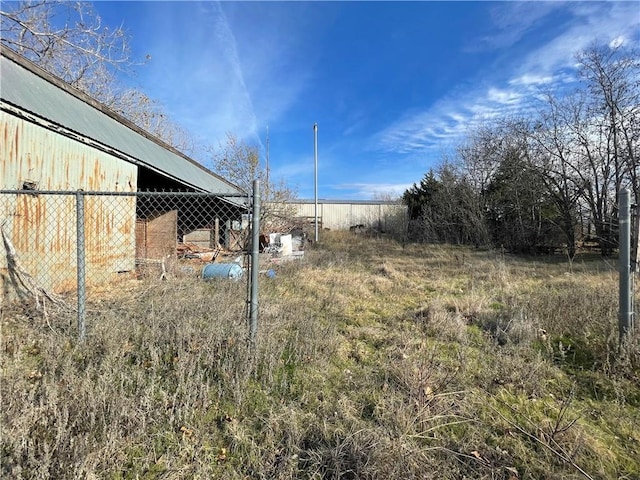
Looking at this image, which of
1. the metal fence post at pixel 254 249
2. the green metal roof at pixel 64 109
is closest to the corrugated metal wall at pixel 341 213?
the green metal roof at pixel 64 109

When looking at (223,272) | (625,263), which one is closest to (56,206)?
(223,272)

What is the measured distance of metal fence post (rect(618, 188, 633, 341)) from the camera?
3.41 meters

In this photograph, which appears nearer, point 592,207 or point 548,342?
point 548,342

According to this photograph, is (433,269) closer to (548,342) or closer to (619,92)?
(548,342)

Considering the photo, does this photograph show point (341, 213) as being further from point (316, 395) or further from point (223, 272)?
point (316, 395)

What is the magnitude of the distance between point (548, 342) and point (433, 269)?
21.1 feet

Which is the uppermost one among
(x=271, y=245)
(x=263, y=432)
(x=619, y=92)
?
(x=619, y=92)

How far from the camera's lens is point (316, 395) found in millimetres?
2846

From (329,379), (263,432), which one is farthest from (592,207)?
(263,432)

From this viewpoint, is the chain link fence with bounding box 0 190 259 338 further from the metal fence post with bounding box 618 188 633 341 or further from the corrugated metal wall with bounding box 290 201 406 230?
the corrugated metal wall with bounding box 290 201 406 230

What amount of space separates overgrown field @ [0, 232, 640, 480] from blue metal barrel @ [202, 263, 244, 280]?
223 cm

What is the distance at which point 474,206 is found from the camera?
18.6 m

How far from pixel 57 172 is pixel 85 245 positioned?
147 cm

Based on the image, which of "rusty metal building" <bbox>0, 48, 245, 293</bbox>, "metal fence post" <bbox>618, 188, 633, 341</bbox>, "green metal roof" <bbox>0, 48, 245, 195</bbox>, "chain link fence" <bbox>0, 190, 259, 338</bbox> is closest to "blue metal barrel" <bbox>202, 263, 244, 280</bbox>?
"chain link fence" <bbox>0, 190, 259, 338</bbox>
